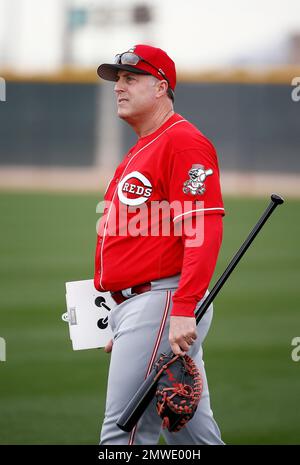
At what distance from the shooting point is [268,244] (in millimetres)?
14508

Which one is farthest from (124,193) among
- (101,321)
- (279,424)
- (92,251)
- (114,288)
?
(92,251)

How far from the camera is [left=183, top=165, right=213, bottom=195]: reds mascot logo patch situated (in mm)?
3424

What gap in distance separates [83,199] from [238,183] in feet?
20.9

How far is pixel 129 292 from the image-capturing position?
3602 millimetres

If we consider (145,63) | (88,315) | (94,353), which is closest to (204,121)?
(94,353)

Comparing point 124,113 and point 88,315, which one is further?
point 88,315

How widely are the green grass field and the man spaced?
1473mm

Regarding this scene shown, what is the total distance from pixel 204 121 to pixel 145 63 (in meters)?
23.3

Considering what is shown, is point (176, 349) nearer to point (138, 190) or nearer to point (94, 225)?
point (138, 190)

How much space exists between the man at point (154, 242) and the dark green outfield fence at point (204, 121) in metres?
22.6

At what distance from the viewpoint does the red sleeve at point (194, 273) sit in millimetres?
3387

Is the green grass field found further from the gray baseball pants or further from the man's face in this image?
the man's face

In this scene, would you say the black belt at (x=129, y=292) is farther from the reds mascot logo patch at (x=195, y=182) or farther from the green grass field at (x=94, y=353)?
the green grass field at (x=94, y=353)

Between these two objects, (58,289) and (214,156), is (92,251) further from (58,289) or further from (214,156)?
(214,156)
